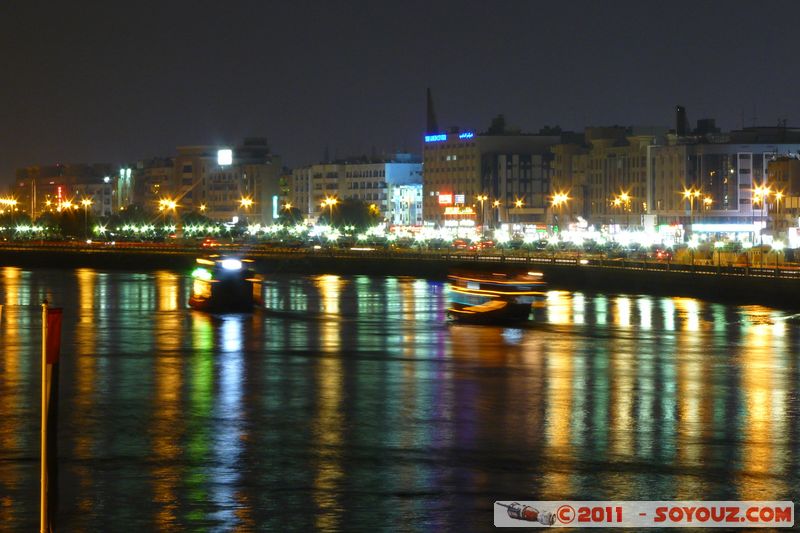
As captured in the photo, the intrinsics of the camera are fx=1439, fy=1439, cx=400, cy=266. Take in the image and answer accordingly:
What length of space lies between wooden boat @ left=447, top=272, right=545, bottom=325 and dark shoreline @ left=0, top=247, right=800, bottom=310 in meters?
0.45

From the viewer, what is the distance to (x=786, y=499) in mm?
18062

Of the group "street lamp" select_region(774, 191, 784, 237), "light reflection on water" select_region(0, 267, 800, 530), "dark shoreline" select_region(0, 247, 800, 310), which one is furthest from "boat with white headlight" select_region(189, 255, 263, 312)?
"street lamp" select_region(774, 191, 784, 237)

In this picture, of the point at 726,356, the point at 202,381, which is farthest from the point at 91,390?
the point at 726,356

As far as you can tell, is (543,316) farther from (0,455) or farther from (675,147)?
(675,147)

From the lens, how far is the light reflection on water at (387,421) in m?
18.1

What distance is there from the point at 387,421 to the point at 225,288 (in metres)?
37.5

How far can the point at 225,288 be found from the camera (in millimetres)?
61844

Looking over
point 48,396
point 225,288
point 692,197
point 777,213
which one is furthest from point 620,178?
point 48,396

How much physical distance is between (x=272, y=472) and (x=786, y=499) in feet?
22.4

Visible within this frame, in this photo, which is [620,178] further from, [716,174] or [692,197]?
[692,197]

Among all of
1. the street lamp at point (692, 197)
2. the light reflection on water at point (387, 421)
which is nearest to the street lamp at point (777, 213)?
the street lamp at point (692, 197)

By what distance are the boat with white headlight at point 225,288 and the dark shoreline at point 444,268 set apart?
29.6 feet

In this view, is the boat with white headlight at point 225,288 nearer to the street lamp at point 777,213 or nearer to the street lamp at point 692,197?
the street lamp at point 777,213

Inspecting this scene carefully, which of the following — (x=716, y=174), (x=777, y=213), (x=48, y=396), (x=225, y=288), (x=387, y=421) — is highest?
(x=716, y=174)
